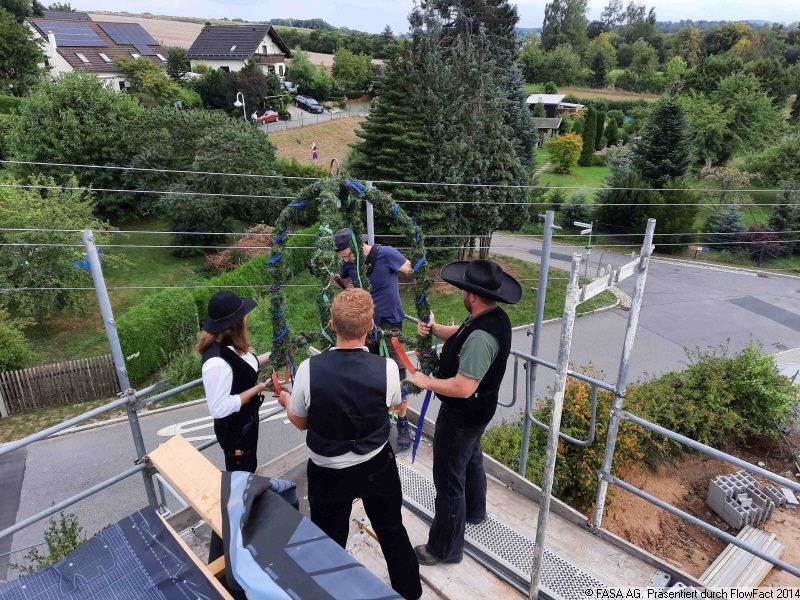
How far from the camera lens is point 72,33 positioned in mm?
42219

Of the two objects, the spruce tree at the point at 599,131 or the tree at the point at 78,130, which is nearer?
the tree at the point at 78,130

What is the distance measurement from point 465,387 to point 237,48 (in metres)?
55.2

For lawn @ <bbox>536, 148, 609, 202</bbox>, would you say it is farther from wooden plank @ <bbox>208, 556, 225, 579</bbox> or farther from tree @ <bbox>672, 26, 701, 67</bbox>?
tree @ <bbox>672, 26, 701, 67</bbox>

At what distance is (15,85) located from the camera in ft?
111

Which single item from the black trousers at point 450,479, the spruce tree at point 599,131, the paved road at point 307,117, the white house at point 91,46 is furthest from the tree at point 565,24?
the black trousers at point 450,479

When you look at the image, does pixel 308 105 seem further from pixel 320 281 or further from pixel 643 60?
pixel 643 60

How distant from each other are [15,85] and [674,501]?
42724mm

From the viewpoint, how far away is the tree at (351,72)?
53.3 meters

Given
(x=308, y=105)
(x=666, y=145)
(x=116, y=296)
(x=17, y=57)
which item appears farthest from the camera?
(x=308, y=105)

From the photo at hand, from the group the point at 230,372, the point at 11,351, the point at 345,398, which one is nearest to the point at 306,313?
the point at 11,351

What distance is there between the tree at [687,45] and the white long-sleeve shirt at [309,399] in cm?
8312

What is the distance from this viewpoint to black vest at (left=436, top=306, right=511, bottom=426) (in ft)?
10.9

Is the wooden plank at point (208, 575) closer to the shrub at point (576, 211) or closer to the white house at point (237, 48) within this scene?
the shrub at point (576, 211)

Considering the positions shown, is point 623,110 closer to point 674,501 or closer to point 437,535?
point 674,501
